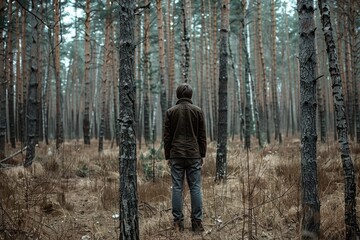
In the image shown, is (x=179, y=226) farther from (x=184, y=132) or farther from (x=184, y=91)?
(x=184, y=91)

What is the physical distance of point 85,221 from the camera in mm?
4223

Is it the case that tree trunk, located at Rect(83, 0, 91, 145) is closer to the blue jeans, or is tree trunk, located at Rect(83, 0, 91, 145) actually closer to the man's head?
the man's head

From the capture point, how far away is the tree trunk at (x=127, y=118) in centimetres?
288

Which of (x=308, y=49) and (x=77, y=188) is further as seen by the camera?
(x=77, y=188)

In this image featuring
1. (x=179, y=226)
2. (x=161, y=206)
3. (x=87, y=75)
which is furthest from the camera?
(x=87, y=75)

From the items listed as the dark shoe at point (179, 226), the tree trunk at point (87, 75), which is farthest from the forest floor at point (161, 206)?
the tree trunk at point (87, 75)

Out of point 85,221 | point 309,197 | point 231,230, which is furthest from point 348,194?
point 85,221

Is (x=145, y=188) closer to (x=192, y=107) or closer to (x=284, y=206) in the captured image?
(x=192, y=107)

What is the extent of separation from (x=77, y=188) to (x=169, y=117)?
309 cm

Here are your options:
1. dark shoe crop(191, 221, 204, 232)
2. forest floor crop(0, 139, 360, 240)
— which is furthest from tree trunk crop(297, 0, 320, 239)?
dark shoe crop(191, 221, 204, 232)

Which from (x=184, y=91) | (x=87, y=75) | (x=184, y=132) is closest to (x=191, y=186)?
(x=184, y=132)

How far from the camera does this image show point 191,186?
3922 mm

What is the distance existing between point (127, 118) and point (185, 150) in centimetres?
120

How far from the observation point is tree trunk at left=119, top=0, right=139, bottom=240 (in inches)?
Answer: 113
